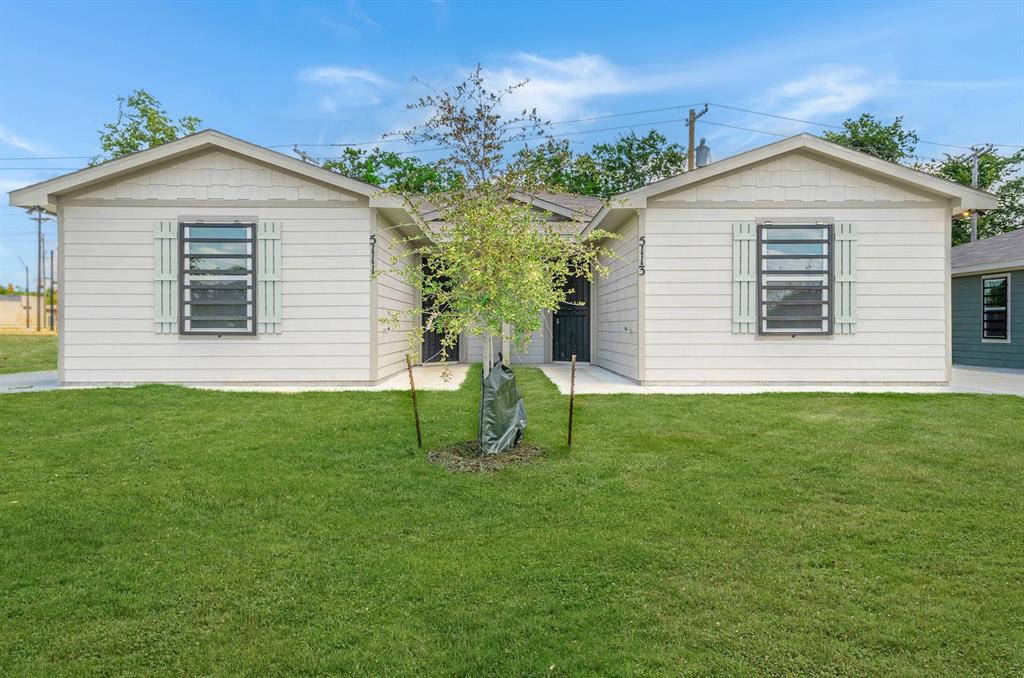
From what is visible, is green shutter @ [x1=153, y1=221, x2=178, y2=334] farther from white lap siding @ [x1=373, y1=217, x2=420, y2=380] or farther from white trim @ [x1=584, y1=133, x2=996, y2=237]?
white trim @ [x1=584, y1=133, x2=996, y2=237]

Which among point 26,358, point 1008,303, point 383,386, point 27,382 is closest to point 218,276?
point 383,386

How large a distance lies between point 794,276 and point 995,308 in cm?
717

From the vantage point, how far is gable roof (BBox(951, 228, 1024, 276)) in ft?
38.9

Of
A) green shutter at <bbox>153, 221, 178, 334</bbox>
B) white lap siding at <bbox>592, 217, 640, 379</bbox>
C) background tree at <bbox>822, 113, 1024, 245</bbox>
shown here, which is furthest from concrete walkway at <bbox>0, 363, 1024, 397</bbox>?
background tree at <bbox>822, 113, 1024, 245</bbox>

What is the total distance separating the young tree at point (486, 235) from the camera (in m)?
4.56

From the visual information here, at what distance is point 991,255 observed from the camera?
1270 cm

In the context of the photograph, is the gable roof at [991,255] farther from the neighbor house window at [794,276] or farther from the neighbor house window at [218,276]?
the neighbor house window at [218,276]

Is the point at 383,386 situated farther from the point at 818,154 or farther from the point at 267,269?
the point at 818,154

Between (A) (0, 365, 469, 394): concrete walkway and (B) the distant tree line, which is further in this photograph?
(B) the distant tree line

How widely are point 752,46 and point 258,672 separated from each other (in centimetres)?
1912

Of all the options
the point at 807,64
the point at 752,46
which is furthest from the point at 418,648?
the point at 807,64

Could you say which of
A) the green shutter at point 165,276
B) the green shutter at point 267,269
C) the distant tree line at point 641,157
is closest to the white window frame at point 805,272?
the green shutter at point 267,269

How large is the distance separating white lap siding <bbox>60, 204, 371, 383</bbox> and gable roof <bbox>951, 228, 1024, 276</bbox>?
1264 centimetres

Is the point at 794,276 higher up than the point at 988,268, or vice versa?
the point at 988,268
